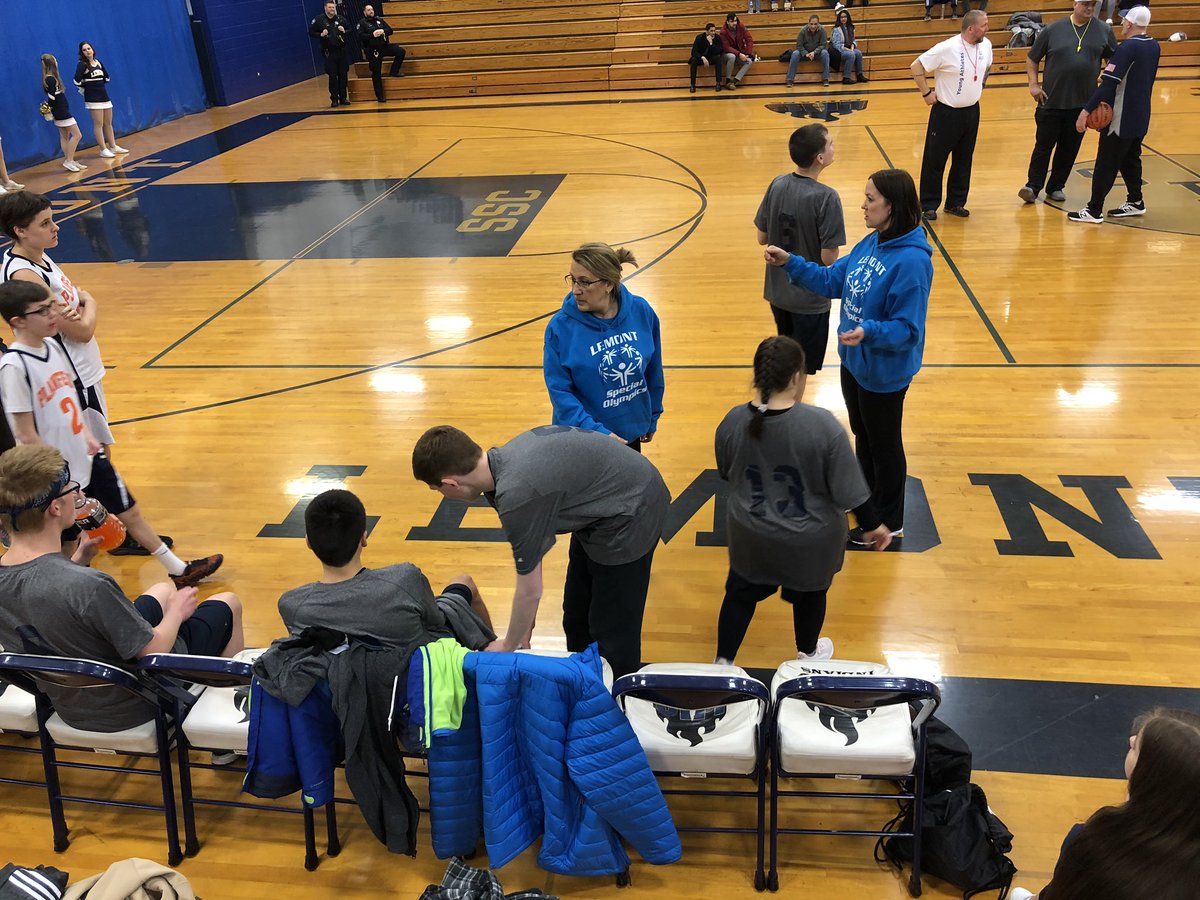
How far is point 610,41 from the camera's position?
18453 millimetres

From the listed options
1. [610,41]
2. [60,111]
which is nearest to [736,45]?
[610,41]

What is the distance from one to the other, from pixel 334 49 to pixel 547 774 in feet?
57.4

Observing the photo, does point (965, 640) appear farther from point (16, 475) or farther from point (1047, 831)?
point (16, 475)

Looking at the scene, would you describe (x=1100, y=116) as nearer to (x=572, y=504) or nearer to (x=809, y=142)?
(x=809, y=142)

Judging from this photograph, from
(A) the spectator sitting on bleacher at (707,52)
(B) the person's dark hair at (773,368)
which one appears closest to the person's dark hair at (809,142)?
(B) the person's dark hair at (773,368)

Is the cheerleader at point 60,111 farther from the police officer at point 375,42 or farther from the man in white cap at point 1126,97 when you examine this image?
the man in white cap at point 1126,97

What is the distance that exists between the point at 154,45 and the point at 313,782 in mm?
17524

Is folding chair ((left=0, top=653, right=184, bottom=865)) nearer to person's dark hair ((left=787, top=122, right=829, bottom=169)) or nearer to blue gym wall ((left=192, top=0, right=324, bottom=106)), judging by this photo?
person's dark hair ((left=787, top=122, right=829, bottom=169))

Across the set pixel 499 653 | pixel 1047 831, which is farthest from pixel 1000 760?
pixel 499 653

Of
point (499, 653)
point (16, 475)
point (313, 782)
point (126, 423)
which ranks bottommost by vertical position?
point (126, 423)

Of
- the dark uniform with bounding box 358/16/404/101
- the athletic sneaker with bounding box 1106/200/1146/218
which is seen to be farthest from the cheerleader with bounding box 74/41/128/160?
the athletic sneaker with bounding box 1106/200/1146/218

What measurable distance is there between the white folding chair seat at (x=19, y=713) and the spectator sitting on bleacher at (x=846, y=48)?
1644 cm

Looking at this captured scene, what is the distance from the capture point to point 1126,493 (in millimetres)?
4840

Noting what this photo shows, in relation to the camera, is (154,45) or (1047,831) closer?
(1047,831)
